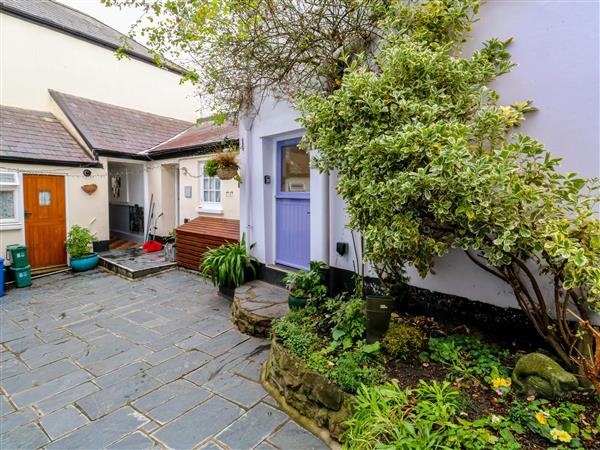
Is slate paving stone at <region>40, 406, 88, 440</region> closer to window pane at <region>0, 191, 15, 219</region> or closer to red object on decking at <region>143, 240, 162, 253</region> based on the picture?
→ window pane at <region>0, 191, 15, 219</region>

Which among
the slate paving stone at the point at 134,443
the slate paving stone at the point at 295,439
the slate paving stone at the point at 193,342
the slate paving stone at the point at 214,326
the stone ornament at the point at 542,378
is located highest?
the stone ornament at the point at 542,378

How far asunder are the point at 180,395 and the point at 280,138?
4137 millimetres

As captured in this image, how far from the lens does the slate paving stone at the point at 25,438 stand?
8.85 ft

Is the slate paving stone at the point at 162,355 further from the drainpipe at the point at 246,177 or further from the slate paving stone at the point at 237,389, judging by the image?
the drainpipe at the point at 246,177

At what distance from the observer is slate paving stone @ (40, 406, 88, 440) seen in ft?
9.37

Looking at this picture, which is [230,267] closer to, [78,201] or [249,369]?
[249,369]

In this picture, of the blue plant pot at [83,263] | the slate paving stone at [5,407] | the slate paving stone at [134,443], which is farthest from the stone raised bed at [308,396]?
the blue plant pot at [83,263]

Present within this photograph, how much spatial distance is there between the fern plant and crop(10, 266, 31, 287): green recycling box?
451 cm

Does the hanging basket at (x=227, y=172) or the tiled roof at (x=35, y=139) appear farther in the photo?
the tiled roof at (x=35, y=139)

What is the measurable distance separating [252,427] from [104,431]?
4.22 feet

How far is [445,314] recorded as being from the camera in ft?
11.8

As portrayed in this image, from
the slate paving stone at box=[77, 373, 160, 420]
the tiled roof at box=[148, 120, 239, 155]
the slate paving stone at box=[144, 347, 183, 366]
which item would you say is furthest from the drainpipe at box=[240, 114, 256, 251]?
the slate paving stone at box=[77, 373, 160, 420]

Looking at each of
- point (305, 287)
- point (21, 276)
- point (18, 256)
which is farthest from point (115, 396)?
point (18, 256)

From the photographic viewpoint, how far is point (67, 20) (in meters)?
11.9
